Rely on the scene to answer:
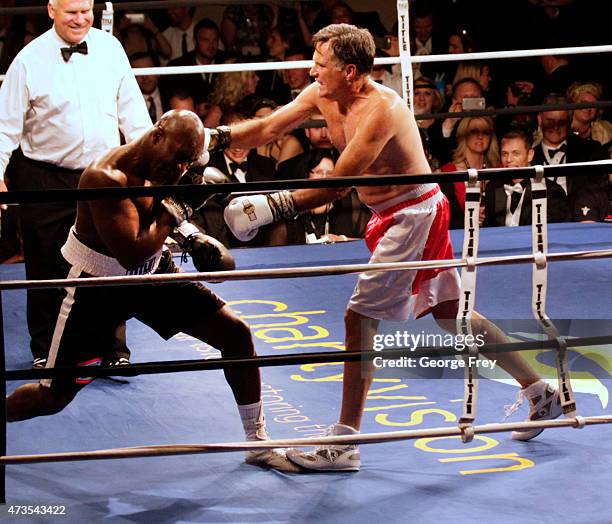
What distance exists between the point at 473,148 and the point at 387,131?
299 centimetres

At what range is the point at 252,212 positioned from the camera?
8.04 ft

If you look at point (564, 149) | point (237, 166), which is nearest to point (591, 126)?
point (564, 149)

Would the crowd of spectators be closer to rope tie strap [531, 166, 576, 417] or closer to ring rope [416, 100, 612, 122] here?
ring rope [416, 100, 612, 122]

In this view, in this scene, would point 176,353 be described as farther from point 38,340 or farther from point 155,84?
point 155,84

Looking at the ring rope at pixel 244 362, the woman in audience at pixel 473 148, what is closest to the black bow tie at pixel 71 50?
the ring rope at pixel 244 362

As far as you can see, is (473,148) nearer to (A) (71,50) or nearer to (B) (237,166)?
(B) (237,166)

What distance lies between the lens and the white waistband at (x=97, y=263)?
8.93 ft

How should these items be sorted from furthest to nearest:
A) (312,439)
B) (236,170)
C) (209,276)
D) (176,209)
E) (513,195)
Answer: (513,195) < (236,170) < (176,209) < (312,439) < (209,276)

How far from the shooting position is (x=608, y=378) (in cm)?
329

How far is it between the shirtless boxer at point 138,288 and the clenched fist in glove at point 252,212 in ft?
0.43

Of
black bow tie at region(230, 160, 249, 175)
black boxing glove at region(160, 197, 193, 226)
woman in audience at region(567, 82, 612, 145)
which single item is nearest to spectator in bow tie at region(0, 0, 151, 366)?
black boxing glove at region(160, 197, 193, 226)

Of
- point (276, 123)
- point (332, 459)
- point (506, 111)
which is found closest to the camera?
point (332, 459)

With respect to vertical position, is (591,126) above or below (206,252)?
above

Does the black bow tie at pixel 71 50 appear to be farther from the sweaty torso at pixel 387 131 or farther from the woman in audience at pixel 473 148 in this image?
the woman in audience at pixel 473 148
